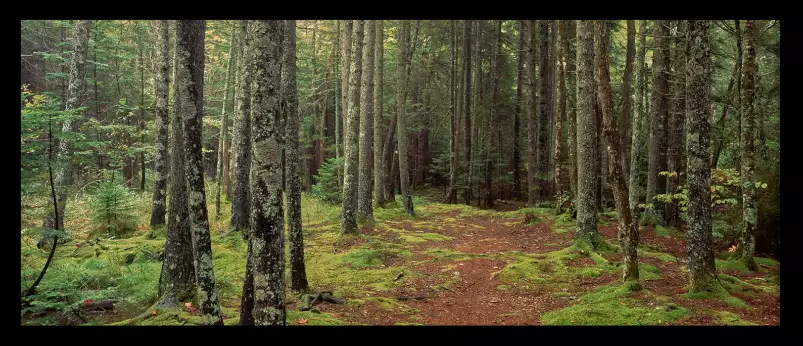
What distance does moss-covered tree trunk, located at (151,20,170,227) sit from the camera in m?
9.51

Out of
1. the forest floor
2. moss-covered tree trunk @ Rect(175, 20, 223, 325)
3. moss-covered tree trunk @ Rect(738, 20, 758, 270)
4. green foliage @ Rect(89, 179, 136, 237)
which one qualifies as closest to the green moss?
the forest floor

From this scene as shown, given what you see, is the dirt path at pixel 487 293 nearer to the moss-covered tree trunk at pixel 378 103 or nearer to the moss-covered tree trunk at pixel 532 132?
the moss-covered tree trunk at pixel 532 132

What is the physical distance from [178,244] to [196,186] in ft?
6.25

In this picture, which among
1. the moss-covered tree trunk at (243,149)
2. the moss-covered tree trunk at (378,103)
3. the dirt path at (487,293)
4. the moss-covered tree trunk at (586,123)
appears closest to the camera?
the dirt path at (487,293)

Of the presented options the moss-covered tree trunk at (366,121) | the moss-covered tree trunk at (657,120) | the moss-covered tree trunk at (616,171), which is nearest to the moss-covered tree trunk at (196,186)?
the moss-covered tree trunk at (616,171)

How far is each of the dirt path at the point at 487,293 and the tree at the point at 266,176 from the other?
238 centimetres

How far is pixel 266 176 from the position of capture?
5156mm

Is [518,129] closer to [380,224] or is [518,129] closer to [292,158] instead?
[380,224]

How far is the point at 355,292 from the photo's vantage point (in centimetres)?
909

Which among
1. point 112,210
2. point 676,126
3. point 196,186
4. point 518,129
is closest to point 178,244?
point 196,186

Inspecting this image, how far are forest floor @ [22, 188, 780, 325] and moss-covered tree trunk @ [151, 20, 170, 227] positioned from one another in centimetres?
105

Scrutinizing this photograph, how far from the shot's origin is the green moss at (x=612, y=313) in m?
6.65

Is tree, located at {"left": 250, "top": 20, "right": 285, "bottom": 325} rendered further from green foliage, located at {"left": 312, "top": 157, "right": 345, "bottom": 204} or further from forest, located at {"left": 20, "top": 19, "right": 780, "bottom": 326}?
green foliage, located at {"left": 312, "top": 157, "right": 345, "bottom": 204}
